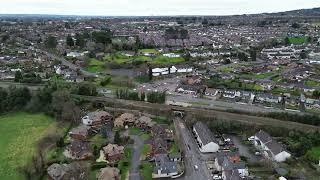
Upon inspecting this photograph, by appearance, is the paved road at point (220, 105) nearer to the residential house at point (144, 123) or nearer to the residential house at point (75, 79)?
the residential house at point (144, 123)

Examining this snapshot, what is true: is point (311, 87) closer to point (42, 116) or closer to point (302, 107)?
point (302, 107)

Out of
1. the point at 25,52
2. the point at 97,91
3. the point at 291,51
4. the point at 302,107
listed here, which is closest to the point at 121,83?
the point at 97,91

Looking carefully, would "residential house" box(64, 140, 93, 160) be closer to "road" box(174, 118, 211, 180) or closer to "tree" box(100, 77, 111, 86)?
"road" box(174, 118, 211, 180)

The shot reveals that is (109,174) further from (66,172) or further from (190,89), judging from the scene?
(190,89)

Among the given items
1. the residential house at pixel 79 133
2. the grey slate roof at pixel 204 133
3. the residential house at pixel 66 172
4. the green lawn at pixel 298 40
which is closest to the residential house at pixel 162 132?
the grey slate roof at pixel 204 133

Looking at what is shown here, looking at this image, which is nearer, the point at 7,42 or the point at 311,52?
the point at 311,52

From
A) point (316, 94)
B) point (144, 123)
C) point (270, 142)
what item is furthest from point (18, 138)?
point (316, 94)
